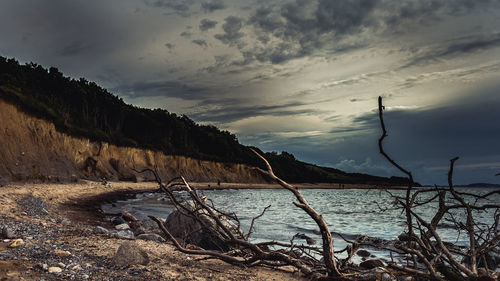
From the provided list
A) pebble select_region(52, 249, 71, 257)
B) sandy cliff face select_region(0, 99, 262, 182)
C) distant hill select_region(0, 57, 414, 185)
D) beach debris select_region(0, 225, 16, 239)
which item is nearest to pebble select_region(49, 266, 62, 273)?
pebble select_region(52, 249, 71, 257)

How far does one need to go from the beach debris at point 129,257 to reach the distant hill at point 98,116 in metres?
14.6

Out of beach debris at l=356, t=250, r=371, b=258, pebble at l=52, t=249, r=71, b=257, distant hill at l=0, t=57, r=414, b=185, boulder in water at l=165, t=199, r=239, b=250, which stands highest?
distant hill at l=0, t=57, r=414, b=185

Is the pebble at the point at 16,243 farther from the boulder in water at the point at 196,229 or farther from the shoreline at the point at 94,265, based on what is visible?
the boulder in water at the point at 196,229

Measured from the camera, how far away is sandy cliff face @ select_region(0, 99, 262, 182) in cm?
2297

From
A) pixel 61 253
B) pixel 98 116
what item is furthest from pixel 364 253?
pixel 98 116

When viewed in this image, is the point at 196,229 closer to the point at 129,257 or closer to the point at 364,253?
the point at 129,257

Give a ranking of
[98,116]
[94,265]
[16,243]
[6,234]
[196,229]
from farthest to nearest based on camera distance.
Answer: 1. [98,116]
2. [196,229]
3. [6,234]
4. [16,243]
5. [94,265]

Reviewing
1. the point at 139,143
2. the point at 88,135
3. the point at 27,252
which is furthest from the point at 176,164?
the point at 27,252

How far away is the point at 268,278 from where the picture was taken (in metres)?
3.88

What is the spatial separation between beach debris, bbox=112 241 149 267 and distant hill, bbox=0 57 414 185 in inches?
574

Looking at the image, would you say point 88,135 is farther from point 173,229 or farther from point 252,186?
point 252,186

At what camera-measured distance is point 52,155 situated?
28.6m

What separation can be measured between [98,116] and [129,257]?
1989 inches

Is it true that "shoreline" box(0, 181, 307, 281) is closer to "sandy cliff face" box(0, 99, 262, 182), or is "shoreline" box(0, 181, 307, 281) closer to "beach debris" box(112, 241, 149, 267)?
"beach debris" box(112, 241, 149, 267)
